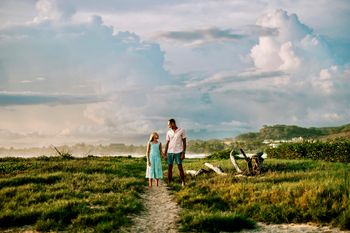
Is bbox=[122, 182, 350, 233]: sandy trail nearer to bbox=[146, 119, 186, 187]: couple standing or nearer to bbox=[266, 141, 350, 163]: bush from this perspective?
bbox=[146, 119, 186, 187]: couple standing

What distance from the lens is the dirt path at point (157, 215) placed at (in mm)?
12852

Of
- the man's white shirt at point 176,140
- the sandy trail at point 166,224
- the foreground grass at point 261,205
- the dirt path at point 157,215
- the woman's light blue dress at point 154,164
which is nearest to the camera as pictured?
the sandy trail at point 166,224

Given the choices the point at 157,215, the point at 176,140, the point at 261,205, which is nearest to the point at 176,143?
the point at 176,140

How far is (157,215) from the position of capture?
47.6 ft

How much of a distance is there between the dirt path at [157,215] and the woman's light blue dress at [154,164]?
76.9 inches

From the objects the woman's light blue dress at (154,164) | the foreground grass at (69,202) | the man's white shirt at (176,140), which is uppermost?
the man's white shirt at (176,140)

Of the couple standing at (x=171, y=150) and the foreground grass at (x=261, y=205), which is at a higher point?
the couple standing at (x=171, y=150)

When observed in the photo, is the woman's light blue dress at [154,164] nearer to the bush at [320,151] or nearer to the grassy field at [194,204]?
the grassy field at [194,204]

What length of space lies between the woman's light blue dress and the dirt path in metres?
1.95

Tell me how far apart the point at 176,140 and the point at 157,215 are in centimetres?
588

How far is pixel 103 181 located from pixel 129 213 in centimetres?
669

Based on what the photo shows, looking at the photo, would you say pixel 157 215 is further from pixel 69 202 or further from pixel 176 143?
pixel 176 143

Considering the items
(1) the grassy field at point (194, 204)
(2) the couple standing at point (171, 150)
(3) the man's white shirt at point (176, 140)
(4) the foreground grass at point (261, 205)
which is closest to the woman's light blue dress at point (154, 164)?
(2) the couple standing at point (171, 150)

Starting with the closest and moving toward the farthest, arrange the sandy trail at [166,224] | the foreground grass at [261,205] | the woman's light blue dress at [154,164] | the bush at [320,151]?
1. the sandy trail at [166,224]
2. the foreground grass at [261,205]
3. the woman's light blue dress at [154,164]
4. the bush at [320,151]
